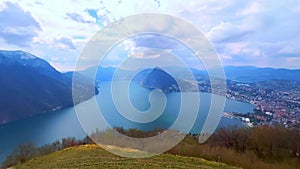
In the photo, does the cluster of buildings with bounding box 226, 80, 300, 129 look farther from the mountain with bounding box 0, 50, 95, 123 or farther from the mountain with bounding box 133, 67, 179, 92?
the mountain with bounding box 0, 50, 95, 123

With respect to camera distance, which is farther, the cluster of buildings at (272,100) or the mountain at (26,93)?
the mountain at (26,93)

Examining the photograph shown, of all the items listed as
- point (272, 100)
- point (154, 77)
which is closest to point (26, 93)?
point (272, 100)

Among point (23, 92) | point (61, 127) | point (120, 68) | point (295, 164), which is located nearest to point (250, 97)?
point (61, 127)

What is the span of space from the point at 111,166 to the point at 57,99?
106784mm

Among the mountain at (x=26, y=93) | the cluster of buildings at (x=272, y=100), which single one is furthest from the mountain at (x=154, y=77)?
the mountain at (x=26, y=93)

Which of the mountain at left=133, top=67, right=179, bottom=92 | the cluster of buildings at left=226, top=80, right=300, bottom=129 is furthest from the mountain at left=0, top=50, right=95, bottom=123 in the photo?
the mountain at left=133, top=67, right=179, bottom=92

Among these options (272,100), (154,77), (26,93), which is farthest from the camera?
(26,93)

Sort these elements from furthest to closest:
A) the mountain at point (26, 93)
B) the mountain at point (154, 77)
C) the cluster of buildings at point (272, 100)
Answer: the mountain at point (26, 93) → the cluster of buildings at point (272, 100) → the mountain at point (154, 77)

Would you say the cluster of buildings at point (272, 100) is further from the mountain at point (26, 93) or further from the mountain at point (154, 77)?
the mountain at point (26, 93)

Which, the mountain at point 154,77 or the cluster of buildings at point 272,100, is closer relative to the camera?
the mountain at point 154,77

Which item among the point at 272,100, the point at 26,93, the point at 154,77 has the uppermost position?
the point at 26,93

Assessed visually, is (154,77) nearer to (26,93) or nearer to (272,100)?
(272,100)

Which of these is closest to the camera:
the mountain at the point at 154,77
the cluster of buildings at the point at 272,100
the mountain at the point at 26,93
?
the mountain at the point at 154,77

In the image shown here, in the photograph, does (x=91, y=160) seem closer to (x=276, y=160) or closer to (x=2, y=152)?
(x=276, y=160)
